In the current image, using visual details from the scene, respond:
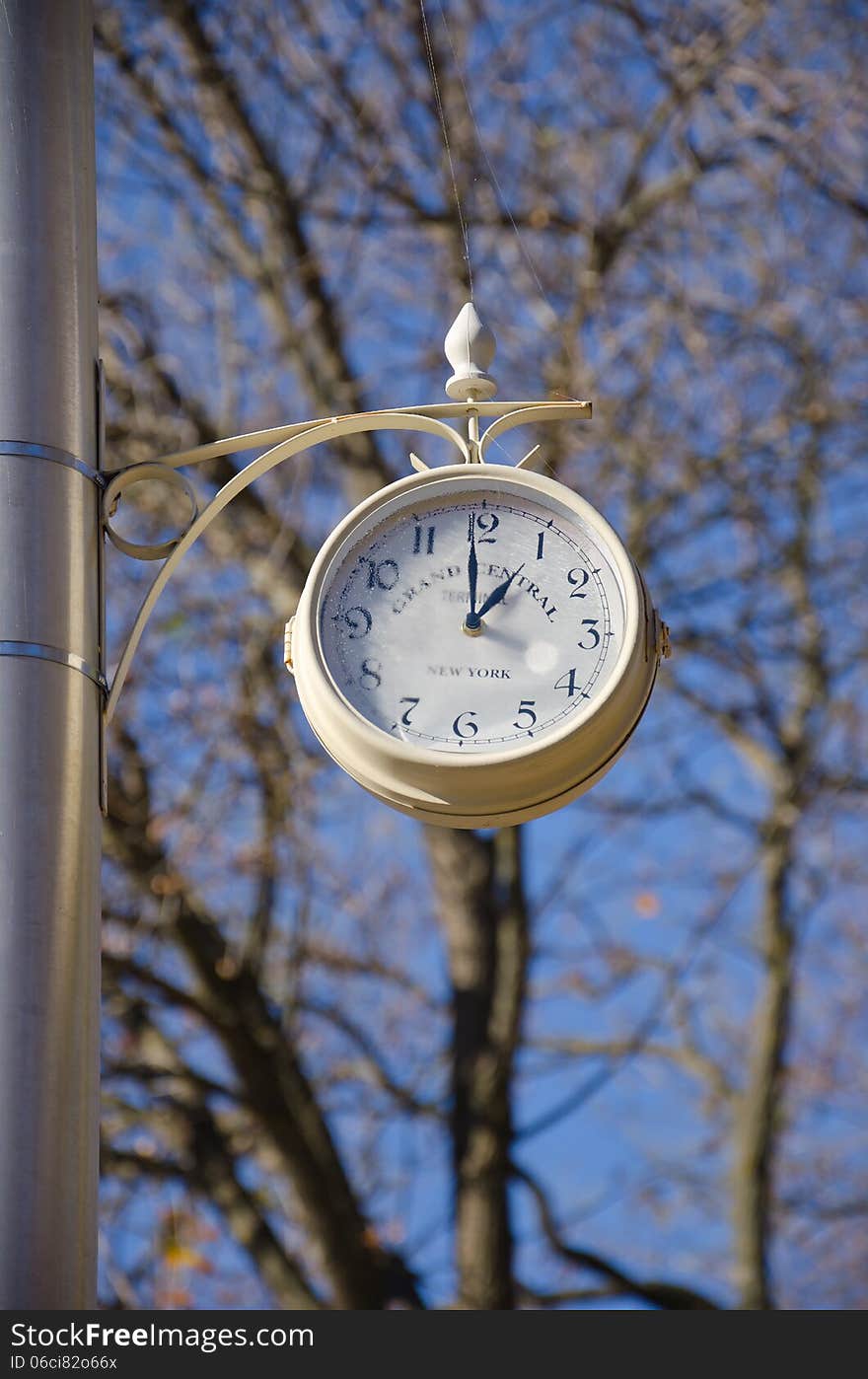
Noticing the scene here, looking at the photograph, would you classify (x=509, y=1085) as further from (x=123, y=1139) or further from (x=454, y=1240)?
(x=123, y=1139)

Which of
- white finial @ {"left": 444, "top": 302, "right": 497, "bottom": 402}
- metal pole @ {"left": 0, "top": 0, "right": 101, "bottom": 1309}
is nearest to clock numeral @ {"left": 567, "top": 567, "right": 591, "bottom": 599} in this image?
white finial @ {"left": 444, "top": 302, "right": 497, "bottom": 402}

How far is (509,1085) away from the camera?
836 centimetres

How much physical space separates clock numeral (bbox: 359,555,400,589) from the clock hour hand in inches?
4.8

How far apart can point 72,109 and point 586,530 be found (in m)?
1.21

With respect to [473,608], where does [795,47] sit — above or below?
above

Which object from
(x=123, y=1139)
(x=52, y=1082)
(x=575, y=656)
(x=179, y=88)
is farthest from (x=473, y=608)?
(x=179, y=88)

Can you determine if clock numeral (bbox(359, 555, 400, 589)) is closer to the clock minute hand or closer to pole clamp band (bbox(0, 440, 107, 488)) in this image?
the clock minute hand

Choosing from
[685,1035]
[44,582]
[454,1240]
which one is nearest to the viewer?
[44,582]

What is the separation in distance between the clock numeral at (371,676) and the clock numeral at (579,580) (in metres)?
0.35

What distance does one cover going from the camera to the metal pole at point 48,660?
124 inches

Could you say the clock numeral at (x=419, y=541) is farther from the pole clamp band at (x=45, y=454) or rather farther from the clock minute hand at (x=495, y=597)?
the pole clamp band at (x=45, y=454)

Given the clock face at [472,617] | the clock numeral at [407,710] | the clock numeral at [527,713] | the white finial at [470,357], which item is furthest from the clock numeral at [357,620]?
the white finial at [470,357]

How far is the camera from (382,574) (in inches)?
139

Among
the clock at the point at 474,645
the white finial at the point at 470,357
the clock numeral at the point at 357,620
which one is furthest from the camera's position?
the white finial at the point at 470,357
